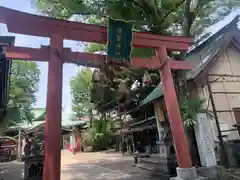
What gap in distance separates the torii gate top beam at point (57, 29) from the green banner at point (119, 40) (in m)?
0.30

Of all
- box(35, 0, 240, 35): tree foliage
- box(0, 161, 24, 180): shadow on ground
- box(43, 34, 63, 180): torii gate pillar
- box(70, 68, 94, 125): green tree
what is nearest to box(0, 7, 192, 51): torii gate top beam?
box(43, 34, 63, 180): torii gate pillar

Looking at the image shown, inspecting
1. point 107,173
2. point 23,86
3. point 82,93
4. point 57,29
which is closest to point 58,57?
point 57,29

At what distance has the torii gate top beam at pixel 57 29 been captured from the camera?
4934 mm

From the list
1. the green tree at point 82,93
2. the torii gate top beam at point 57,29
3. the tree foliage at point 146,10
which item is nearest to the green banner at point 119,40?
the torii gate top beam at point 57,29

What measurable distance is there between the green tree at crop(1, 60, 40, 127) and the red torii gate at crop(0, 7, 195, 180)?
1041 cm

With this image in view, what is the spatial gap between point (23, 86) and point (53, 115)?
19.1 metres

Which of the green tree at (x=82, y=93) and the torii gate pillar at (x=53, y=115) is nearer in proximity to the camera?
the torii gate pillar at (x=53, y=115)

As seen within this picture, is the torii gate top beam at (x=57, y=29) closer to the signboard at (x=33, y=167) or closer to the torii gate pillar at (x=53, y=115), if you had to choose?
the torii gate pillar at (x=53, y=115)

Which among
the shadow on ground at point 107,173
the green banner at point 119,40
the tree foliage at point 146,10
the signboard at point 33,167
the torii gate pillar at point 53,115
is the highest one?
the tree foliage at point 146,10

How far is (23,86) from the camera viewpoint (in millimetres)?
21562

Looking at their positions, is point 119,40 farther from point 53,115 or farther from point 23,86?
point 23,86

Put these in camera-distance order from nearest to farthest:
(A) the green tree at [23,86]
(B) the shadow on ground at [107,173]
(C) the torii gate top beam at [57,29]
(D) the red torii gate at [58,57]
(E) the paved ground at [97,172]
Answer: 1. (D) the red torii gate at [58,57]
2. (C) the torii gate top beam at [57,29]
3. (B) the shadow on ground at [107,173]
4. (E) the paved ground at [97,172]
5. (A) the green tree at [23,86]

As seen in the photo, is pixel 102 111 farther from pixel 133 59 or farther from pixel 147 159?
pixel 133 59

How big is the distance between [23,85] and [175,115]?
19.6 m
